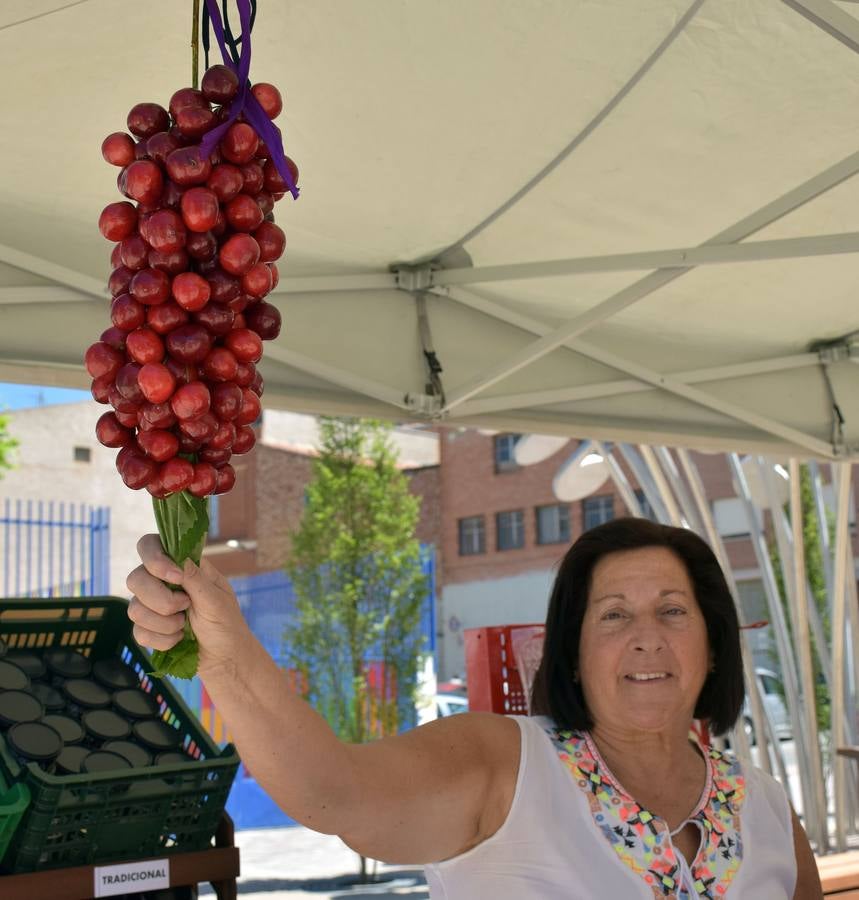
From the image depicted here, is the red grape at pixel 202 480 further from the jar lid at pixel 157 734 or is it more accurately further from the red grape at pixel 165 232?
the jar lid at pixel 157 734

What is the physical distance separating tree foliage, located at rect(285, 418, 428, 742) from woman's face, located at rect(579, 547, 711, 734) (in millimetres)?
10041

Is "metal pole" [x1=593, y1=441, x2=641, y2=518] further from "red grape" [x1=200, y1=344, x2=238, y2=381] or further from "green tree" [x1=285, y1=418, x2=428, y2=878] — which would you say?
"red grape" [x1=200, y1=344, x2=238, y2=381]

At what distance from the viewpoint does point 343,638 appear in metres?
12.5

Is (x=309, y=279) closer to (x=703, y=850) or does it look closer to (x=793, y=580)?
(x=703, y=850)

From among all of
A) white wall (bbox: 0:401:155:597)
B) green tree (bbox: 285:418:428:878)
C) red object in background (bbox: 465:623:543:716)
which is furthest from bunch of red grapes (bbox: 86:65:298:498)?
white wall (bbox: 0:401:155:597)

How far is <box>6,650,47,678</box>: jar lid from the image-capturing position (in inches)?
107

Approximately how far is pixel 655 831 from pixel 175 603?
1203 mm

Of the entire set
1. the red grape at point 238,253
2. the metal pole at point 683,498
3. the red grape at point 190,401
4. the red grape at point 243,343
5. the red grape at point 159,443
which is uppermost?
the metal pole at point 683,498

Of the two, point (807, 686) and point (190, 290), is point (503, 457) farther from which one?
point (190, 290)

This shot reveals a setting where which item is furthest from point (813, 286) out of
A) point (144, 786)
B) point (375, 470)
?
point (375, 470)

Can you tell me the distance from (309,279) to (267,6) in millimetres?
1399

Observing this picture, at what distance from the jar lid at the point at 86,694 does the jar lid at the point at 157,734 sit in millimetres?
108

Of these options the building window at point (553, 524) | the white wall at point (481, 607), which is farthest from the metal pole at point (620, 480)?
the building window at point (553, 524)

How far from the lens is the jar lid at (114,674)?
9.14 feet
